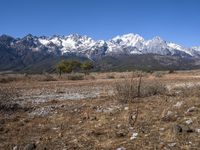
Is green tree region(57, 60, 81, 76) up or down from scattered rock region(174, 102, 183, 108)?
up

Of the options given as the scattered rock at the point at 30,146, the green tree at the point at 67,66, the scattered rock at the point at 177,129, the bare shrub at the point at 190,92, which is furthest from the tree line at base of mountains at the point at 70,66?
the scattered rock at the point at 30,146

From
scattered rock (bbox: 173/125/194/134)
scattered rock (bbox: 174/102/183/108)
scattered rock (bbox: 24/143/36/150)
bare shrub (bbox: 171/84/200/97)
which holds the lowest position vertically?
scattered rock (bbox: 24/143/36/150)

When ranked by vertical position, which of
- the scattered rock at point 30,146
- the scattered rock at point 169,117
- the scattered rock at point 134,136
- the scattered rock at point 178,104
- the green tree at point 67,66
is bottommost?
the scattered rock at point 30,146

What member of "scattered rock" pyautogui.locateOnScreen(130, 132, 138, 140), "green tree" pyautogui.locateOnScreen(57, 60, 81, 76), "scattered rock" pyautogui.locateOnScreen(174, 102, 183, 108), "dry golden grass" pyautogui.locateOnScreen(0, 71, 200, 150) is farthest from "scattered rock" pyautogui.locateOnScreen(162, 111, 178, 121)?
"green tree" pyautogui.locateOnScreen(57, 60, 81, 76)

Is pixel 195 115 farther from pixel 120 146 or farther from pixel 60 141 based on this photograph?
pixel 60 141

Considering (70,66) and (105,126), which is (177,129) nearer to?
(105,126)

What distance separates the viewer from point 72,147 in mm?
10414

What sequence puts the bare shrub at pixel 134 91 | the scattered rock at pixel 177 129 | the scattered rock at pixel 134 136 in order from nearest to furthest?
the scattered rock at pixel 134 136 < the scattered rock at pixel 177 129 < the bare shrub at pixel 134 91

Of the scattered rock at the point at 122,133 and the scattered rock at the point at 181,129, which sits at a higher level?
the scattered rock at the point at 181,129

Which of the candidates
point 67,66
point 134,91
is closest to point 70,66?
point 67,66

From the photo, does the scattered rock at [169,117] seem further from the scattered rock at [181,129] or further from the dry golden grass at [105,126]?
the scattered rock at [181,129]

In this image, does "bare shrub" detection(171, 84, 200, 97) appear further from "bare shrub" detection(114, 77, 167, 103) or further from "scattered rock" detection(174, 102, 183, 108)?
"scattered rock" detection(174, 102, 183, 108)

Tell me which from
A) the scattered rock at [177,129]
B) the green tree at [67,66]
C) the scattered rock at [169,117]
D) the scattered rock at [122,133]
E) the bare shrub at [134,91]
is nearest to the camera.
→ the scattered rock at [177,129]

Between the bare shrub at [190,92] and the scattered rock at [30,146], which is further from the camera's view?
the bare shrub at [190,92]
